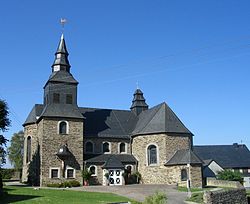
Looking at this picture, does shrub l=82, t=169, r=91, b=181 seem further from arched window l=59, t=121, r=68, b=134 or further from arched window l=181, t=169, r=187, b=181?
arched window l=181, t=169, r=187, b=181

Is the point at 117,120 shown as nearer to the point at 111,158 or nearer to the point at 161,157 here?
the point at 111,158

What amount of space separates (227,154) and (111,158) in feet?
102

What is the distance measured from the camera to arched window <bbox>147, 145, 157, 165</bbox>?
139 feet

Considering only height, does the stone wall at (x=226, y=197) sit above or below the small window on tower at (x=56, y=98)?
below

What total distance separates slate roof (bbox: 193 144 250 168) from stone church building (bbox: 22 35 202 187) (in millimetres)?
21782

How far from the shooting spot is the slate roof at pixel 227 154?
6172cm

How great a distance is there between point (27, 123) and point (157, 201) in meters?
34.0

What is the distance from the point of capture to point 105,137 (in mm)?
44344

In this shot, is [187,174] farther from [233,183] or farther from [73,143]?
[73,143]

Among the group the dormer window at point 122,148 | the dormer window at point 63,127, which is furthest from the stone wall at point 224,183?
the dormer window at point 63,127

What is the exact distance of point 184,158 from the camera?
3919 cm

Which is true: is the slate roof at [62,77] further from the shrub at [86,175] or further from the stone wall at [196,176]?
the stone wall at [196,176]

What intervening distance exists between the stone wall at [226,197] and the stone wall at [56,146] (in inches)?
704

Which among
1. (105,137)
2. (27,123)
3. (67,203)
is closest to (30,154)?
(27,123)
